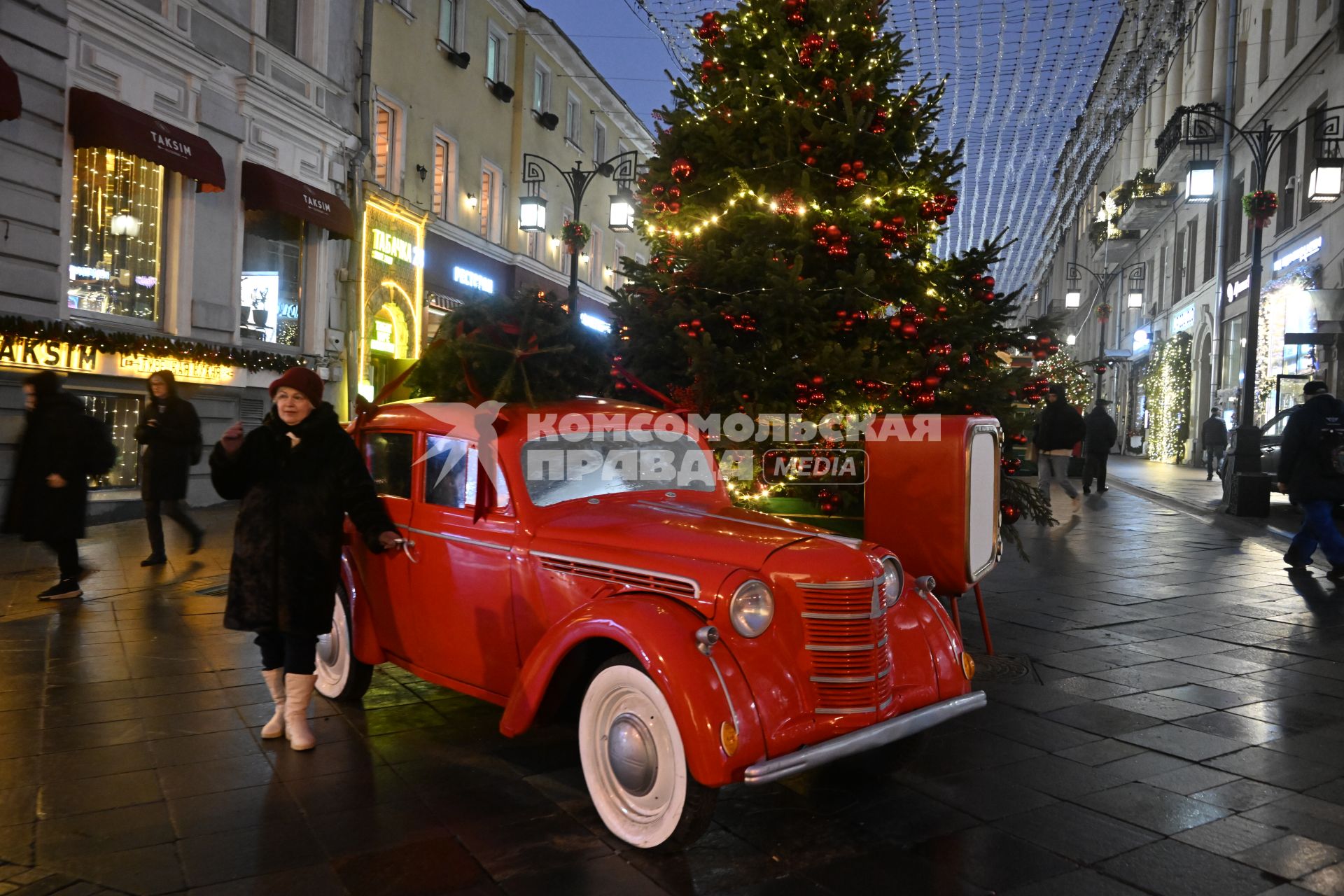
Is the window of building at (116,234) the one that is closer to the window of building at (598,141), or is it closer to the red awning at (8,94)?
the red awning at (8,94)

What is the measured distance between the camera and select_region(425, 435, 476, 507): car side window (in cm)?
445

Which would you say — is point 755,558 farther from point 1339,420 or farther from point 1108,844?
point 1339,420

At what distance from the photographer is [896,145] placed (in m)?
8.34

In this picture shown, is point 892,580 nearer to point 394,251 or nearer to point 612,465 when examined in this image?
point 612,465

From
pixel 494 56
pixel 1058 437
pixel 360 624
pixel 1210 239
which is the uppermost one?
pixel 494 56

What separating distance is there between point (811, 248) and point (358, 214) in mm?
12184

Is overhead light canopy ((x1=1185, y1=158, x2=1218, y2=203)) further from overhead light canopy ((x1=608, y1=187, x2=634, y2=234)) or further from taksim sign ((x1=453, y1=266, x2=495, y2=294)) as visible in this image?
taksim sign ((x1=453, y1=266, x2=495, y2=294))

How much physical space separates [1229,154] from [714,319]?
86.1 ft

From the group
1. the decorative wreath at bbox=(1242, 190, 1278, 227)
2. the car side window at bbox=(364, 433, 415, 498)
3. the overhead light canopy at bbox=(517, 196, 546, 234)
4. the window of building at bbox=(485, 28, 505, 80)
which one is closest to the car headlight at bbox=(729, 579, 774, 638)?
the car side window at bbox=(364, 433, 415, 498)

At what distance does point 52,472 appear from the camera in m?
7.49

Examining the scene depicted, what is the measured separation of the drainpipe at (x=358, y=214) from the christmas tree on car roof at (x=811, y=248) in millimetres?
10546

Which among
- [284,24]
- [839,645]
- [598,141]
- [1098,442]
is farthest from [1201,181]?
[598,141]

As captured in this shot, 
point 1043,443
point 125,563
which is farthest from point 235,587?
point 1043,443

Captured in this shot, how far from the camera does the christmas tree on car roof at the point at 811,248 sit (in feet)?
24.5
